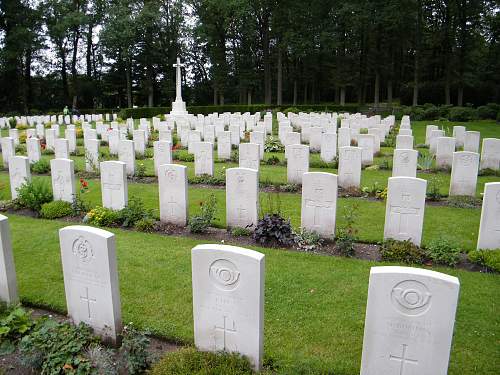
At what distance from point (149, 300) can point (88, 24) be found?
45995 millimetres

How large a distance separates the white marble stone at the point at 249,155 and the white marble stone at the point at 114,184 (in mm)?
3608

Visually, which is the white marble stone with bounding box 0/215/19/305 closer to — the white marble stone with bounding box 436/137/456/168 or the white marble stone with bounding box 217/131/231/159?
the white marble stone with bounding box 217/131/231/159

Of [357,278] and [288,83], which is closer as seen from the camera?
[357,278]

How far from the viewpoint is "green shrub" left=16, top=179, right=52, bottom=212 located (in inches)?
354

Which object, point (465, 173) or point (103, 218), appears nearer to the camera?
point (103, 218)

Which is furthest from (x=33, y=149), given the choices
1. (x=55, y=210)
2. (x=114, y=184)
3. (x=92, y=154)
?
(x=114, y=184)

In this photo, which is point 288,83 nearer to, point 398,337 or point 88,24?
point 88,24

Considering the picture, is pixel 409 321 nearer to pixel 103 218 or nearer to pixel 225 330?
pixel 225 330

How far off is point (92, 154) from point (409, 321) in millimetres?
11984

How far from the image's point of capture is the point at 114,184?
854cm

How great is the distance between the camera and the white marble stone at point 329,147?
1352 centimetres

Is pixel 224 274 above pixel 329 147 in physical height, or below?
below

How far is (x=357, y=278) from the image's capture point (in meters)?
5.84

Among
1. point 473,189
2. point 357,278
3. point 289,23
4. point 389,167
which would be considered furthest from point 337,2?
point 357,278
